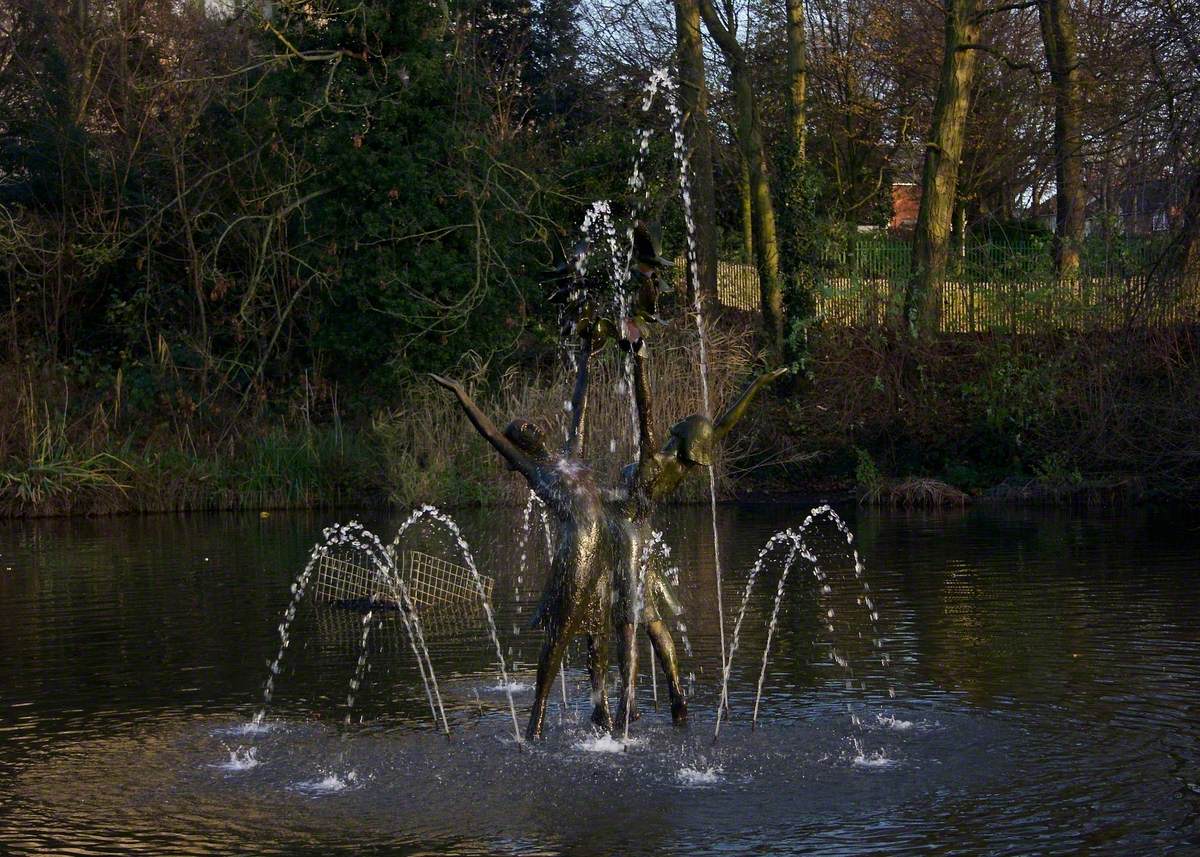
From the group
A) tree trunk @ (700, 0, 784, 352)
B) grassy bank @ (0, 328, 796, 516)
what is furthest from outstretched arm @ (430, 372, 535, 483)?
tree trunk @ (700, 0, 784, 352)

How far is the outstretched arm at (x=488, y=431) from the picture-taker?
7.74 meters

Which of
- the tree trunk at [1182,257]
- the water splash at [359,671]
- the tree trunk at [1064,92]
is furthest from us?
the tree trunk at [1064,92]

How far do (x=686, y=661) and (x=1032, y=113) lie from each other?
28806 millimetres

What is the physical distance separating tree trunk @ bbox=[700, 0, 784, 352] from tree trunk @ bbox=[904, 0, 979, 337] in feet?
7.59

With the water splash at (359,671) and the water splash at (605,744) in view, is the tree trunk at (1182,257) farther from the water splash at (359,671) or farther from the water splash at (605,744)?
the water splash at (605,744)

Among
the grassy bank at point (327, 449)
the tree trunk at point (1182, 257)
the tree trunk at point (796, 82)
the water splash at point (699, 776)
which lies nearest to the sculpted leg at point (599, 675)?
the water splash at point (699, 776)

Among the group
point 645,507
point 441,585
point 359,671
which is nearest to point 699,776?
point 645,507

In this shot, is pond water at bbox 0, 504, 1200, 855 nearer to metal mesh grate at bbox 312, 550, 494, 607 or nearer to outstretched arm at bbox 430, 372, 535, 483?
metal mesh grate at bbox 312, 550, 494, 607

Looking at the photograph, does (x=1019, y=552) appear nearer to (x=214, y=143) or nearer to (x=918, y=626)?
(x=918, y=626)

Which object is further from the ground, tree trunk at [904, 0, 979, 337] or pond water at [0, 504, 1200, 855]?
tree trunk at [904, 0, 979, 337]

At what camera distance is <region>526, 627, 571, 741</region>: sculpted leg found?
7.86 m

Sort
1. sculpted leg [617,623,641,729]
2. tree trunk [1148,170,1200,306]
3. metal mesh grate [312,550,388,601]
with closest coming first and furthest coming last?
sculpted leg [617,623,641,729]
metal mesh grate [312,550,388,601]
tree trunk [1148,170,1200,306]

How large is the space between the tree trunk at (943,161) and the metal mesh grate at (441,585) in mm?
13705

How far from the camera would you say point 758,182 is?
28.1m
